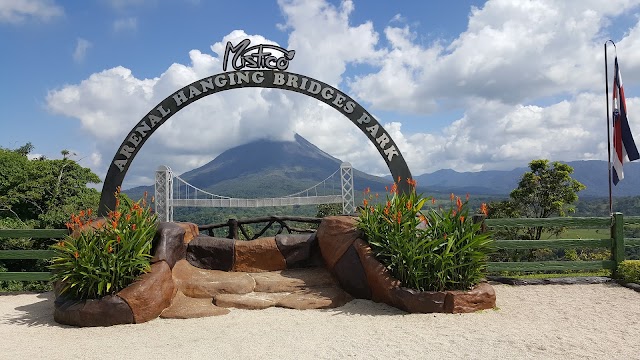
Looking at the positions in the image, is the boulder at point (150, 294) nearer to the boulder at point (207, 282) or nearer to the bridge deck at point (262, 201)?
the boulder at point (207, 282)

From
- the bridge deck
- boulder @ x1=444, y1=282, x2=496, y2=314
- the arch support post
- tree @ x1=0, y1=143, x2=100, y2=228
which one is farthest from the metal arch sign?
the bridge deck

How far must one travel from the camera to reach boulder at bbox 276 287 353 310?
6.59 metres

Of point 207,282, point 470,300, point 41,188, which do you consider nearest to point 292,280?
point 207,282

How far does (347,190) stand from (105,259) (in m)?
14.2

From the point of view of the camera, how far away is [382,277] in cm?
661

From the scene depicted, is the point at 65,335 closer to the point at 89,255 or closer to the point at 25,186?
the point at 89,255

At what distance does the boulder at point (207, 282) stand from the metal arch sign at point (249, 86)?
4.35 m

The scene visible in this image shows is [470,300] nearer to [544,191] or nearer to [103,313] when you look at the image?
[103,313]

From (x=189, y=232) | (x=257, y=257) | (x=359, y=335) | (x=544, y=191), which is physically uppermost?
(x=544, y=191)

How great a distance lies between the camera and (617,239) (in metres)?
8.46

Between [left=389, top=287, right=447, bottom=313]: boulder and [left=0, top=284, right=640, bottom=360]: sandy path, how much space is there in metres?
0.13

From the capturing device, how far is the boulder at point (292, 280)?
7.18 meters

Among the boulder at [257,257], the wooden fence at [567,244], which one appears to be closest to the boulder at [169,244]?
the boulder at [257,257]

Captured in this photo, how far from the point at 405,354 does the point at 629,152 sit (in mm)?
8340
